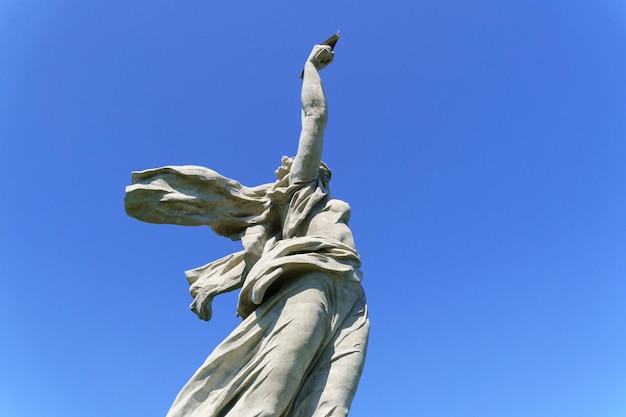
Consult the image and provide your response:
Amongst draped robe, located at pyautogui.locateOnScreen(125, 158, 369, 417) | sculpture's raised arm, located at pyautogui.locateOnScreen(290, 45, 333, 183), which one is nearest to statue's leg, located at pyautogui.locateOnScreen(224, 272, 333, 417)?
draped robe, located at pyautogui.locateOnScreen(125, 158, 369, 417)

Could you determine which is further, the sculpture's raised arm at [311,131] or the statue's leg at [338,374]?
the sculpture's raised arm at [311,131]

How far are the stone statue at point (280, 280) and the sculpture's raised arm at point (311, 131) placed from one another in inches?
0.5

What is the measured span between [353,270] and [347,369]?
3.69 ft

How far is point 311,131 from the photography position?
8062 mm

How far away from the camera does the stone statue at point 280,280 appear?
6.73 metres

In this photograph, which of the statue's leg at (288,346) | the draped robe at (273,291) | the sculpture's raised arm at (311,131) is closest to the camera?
the statue's leg at (288,346)

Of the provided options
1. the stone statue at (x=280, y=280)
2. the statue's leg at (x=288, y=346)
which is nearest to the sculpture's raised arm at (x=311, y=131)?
the stone statue at (x=280, y=280)

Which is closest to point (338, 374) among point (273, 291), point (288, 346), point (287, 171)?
point (288, 346)

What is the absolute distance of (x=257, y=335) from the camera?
7031 mm

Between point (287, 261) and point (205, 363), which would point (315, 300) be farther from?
point (205, 363)

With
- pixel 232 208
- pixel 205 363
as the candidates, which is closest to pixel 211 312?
pixel 205 363

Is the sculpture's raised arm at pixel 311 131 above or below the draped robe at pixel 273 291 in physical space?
above

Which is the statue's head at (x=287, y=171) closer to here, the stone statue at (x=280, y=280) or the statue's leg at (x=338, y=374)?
the stone statue at (x=280, y=280)

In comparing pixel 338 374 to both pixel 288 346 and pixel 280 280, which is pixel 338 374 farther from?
pixel 280 280
